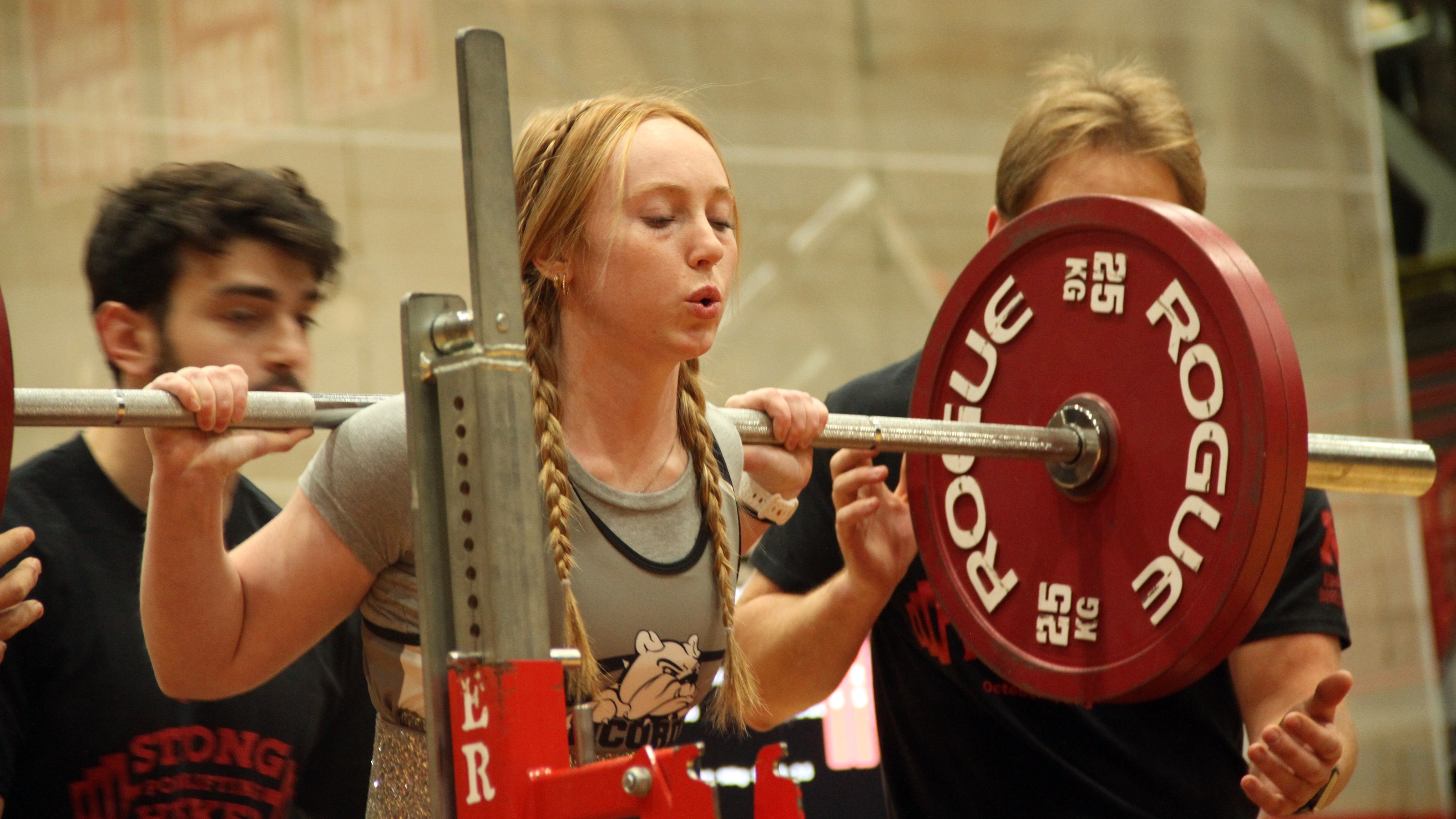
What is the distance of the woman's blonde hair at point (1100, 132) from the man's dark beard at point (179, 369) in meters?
1.11

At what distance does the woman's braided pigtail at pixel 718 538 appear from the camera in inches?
61.1

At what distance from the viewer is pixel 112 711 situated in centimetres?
183

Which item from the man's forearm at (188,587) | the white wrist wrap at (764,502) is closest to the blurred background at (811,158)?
the white wrist wrap at (764,502)

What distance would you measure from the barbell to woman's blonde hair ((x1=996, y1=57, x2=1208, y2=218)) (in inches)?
8.1

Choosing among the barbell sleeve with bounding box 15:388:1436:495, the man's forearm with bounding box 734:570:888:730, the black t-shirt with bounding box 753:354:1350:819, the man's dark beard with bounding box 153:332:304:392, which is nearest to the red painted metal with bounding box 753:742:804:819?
the barbell sleeve with bounding box 15:388:1436:495

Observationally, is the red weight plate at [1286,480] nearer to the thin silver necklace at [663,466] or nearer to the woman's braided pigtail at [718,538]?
the woman's braided pigtail at [718,538]

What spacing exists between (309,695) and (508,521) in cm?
98

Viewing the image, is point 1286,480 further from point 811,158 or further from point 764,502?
point 811,158

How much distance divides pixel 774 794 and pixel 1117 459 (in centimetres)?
93

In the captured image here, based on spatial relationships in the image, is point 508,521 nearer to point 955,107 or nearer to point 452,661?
point 452,661

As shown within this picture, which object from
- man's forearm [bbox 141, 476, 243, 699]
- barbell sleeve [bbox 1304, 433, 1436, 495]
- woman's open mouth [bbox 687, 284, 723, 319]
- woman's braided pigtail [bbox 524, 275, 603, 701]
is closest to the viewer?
man's forearm [bbox 141, 476, 243, 699]

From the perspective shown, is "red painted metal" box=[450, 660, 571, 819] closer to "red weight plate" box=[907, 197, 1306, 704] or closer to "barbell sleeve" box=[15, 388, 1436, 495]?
"barbell sleeve" box=[15, 388, 1436, 495]

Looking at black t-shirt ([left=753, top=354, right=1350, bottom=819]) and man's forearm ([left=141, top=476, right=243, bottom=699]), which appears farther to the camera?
black t-shirt ([left=753, top=354, right=1350, bottom=819])

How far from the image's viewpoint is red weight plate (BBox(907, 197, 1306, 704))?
1707 millimetres
